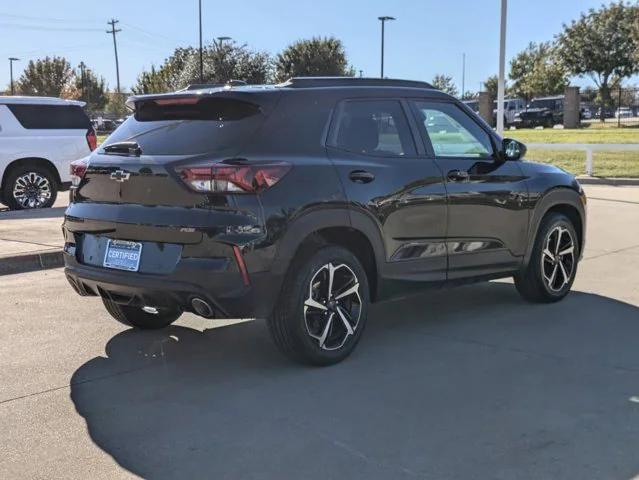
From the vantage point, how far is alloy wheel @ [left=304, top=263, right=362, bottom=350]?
4773mm

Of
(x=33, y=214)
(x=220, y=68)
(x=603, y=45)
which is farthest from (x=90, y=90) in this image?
(x=33, y=214)

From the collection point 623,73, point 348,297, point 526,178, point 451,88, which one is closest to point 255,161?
point 348,297

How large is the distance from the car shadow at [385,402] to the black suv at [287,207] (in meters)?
0.41

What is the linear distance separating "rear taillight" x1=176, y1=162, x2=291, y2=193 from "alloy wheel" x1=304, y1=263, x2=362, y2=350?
74 cm

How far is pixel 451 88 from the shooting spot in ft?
350

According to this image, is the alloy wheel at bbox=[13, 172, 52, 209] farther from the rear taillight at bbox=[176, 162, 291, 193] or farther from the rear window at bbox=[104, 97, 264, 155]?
the rear taillight at bbox=[176, 162, 291, 193]

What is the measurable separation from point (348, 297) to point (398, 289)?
Result: 0.48 metres

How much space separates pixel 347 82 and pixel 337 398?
7.28 ft

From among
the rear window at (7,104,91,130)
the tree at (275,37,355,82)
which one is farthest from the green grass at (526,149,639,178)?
the tree at (275,37,355,82)

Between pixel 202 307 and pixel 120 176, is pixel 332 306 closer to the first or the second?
pixel 202 307

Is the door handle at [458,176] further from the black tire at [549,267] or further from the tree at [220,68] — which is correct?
the tree at [220,68]

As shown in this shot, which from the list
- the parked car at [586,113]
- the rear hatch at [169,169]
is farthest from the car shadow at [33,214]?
the parked car at [586,113]

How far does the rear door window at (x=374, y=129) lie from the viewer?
504 centimetres

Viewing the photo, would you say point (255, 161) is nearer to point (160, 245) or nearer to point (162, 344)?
point (160, 245)
